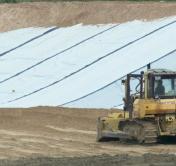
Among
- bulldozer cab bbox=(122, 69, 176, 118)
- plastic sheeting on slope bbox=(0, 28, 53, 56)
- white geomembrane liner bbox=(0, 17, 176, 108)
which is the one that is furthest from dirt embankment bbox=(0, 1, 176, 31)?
bulldozer cab bbox=(122, 69, 176, 118)

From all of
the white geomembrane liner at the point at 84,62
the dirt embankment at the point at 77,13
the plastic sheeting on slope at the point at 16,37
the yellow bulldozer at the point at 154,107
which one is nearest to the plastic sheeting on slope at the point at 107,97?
the white geomembrane liner at the point at 84,62

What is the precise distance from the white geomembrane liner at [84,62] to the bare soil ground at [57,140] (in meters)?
1.65

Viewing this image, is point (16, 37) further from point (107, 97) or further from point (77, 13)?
point (107, 97)

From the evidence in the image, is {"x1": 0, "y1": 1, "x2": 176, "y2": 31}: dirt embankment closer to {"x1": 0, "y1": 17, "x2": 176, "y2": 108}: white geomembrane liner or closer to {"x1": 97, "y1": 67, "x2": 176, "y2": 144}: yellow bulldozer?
{"x1": 0, "y1": 17, "x2": 176, "y2": 108}: white geomembrane liner

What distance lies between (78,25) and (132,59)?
1185 centimetres

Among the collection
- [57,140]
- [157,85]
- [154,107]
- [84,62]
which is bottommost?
[57,140]

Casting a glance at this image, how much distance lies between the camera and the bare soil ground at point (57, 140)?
16291 millimetres

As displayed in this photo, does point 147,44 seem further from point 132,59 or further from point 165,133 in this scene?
point 165,133

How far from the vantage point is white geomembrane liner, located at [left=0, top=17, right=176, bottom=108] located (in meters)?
29.8

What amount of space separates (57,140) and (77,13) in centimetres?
2634

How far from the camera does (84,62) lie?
34.2 m

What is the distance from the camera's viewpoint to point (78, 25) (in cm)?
4253

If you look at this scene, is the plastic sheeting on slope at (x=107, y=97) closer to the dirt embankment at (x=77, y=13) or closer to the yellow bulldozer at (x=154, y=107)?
the yellow bulldozer at (x=154, y=107)

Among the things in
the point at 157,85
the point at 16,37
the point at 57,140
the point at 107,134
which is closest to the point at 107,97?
the point at 57,140
